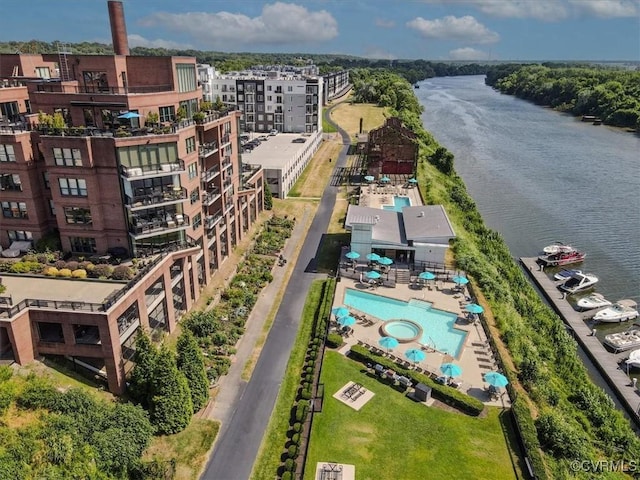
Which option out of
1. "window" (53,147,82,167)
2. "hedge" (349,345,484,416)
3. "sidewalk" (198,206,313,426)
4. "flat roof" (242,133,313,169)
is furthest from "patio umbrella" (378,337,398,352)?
"flat roof" (242,133,313,169)

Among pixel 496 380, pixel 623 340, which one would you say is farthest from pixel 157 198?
pixel 623 340

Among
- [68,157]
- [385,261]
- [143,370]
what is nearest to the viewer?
[143,370]

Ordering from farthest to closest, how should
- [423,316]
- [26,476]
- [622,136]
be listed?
[622,136] → [423,316] → [26,476]

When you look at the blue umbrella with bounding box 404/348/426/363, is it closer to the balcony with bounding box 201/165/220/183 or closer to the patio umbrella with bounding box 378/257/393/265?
the patio umbrella with bounding box 378/257/393/265

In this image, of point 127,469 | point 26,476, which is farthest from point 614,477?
point 26,476

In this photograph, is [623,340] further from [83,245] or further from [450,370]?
[83,245]

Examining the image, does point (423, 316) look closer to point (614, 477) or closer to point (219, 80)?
point (614, 477)
